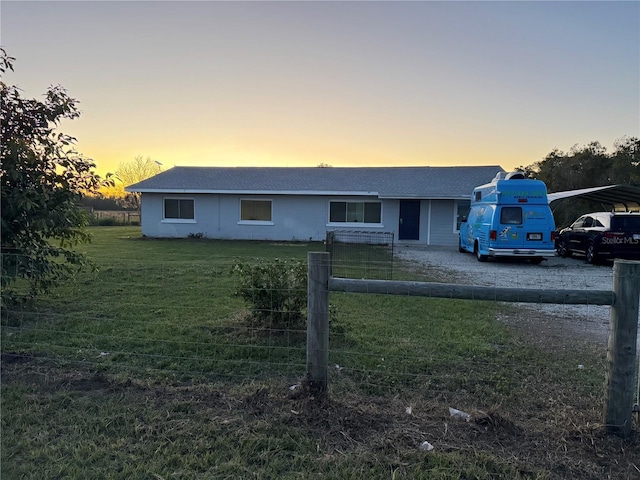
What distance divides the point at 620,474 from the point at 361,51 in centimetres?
1168

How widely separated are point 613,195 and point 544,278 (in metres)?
10.9

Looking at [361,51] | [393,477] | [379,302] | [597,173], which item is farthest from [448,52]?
[597,173]

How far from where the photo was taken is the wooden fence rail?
2.82 meters

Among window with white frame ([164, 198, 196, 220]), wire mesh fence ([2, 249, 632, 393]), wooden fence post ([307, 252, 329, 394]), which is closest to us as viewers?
wooden fence post ([307, 252, 329, 394])

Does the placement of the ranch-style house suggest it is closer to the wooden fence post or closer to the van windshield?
the van windshield

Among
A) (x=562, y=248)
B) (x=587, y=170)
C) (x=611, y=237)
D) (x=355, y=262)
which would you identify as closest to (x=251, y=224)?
(x=355, y=262)

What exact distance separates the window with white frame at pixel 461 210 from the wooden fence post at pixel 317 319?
18.7 meters

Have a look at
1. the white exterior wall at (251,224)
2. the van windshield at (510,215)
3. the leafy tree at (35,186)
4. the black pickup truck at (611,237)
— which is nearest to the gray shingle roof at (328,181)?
the white exterior wall at (251,224)

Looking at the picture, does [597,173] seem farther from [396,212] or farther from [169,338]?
[169,338]

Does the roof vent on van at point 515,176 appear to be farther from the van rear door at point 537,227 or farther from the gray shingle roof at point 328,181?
the gray shingle roof at point 328,181

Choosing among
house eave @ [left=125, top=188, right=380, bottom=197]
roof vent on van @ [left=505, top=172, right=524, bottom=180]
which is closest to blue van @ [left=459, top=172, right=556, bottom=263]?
roof vent on van @ [left=505, top=172, right=524, bottom=180]

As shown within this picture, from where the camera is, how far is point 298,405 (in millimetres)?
3209

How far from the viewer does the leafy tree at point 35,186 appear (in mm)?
5301

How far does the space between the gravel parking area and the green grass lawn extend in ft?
3.31
